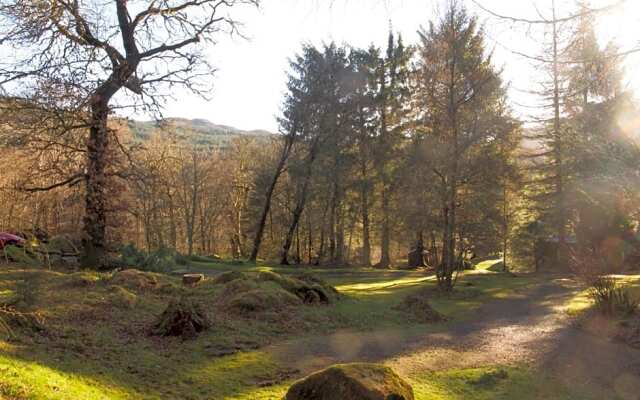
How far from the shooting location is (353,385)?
502cm

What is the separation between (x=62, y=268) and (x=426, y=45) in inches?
626

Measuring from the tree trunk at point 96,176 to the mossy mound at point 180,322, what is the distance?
717 centimetres

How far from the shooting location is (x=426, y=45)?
1917 centimetres

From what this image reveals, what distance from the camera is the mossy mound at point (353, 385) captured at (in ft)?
16.3

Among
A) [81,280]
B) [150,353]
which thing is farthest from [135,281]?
[150,353]

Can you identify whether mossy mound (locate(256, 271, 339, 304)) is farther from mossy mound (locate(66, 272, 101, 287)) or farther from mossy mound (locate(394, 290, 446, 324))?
mossy mound (locate(66, 272, 101, 287))

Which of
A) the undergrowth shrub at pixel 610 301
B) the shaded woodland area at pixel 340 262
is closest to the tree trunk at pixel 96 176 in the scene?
the shaded woodland area at pixel 340 262

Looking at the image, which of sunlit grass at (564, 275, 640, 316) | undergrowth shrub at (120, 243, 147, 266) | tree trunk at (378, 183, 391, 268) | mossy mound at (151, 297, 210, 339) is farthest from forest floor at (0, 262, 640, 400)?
tree trunk at (378, 183, 391, 268)

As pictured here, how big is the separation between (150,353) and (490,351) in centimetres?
633

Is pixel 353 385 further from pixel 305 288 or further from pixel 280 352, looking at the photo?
pixel 305 288

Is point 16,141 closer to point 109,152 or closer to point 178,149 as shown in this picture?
point 109,152

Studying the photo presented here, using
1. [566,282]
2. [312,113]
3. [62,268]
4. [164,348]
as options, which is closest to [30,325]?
[164,348]

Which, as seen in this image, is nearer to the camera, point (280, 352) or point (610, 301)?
point (280, 352)

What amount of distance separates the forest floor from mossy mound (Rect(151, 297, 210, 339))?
0.24 meters
